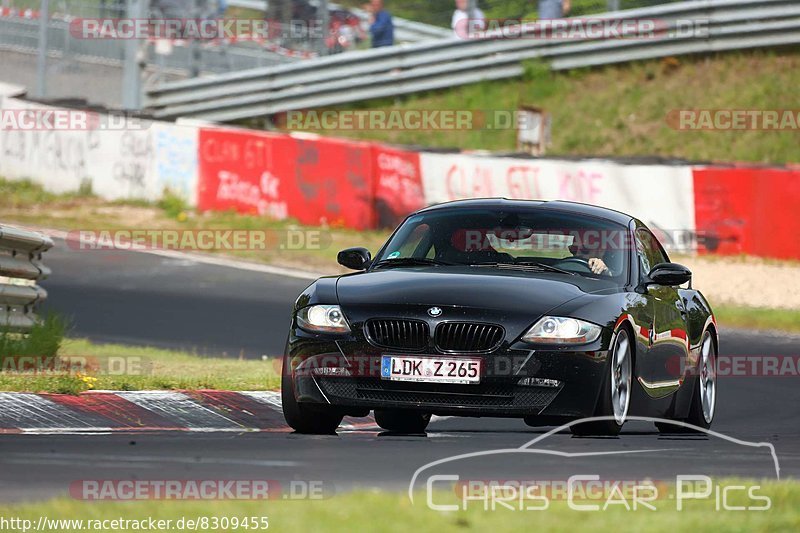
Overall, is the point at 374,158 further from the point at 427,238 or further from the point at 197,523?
the point at 197,523

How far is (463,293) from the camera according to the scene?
816cm

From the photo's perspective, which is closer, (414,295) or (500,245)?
(414,295)

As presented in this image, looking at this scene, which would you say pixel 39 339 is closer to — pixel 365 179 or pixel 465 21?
pixel 365 179

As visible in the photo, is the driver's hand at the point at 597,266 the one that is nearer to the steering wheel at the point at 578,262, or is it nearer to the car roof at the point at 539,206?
the steering wheel at the point at 578,262

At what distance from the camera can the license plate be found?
25.9ft

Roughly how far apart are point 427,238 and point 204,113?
20.1 metres

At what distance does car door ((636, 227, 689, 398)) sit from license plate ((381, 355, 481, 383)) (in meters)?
1.37

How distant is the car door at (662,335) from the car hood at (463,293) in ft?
1.84

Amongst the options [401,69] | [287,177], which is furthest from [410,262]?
[401,69]

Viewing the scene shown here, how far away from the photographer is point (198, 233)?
76.2 feet

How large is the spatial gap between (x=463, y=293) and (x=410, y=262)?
1.05 metres

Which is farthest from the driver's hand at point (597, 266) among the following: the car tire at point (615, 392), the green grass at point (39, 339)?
the green grass at point (39, 339)

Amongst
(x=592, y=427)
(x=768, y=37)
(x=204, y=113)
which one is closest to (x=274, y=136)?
(x=204, y=113)

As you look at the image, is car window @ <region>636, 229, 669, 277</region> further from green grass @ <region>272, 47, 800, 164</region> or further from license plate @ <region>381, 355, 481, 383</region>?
green grass @ <region>272, 47, 800, 164</region>
